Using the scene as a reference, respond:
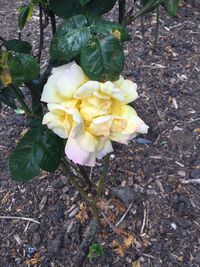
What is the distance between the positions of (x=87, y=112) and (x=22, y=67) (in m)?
0.18

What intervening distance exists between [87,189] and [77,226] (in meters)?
0.13

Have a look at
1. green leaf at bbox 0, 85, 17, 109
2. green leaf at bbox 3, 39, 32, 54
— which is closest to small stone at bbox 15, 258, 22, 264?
green leaf at bbox 0, 85, 17, 109

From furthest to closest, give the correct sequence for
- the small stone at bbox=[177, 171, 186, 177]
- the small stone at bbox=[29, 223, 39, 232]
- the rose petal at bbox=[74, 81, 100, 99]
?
the small stone at bbox=[177, 171, 186, 177] < the small stone at bbox=[29, 223, 39, 232] < the rose petal at bbox=[74, 81, 100, 99]

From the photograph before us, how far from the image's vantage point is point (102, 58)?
798 millimetres

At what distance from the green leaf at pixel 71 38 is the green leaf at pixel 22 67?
2.1 inches

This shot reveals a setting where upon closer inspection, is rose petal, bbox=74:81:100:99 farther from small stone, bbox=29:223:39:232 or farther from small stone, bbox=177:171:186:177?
small stone, bbox=177:171:186:177

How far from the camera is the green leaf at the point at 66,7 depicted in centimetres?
93

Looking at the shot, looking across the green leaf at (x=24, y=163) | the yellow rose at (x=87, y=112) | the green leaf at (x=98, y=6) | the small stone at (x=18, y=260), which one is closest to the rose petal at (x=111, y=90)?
the yellow rose at (x=87, y=112)

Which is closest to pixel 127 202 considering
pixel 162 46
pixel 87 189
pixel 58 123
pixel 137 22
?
pixel 87 189

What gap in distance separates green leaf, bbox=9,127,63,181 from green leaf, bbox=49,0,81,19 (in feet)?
0.89

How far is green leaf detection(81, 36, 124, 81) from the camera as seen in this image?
2.60 feet

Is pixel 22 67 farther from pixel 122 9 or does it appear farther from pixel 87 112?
pixel 122 9

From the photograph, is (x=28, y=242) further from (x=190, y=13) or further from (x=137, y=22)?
(x=190, y=13)

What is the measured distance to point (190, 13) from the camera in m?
2.68
